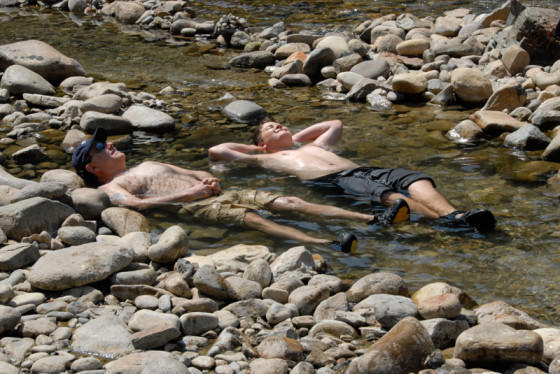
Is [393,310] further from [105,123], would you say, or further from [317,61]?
[317,61]

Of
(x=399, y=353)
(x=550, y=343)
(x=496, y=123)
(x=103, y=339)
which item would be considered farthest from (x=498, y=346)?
(x=496, y=123)

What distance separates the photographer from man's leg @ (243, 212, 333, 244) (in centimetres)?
577

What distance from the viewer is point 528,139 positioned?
25.2 ft

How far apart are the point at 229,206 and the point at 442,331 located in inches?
115

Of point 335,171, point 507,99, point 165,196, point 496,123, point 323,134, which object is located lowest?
point 165,196

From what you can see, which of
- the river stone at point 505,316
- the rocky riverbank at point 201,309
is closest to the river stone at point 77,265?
the rocky riverbank at point 201,309

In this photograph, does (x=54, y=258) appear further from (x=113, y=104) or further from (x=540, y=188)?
(x=113, y=104)

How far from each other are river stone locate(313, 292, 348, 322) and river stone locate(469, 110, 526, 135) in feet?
15.3

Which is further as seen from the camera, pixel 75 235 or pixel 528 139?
pixel 528 139

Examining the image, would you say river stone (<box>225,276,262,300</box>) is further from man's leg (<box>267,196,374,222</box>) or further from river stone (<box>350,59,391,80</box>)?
river stone (<box>350,59,391,80</box>)

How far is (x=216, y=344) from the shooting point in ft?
12.5

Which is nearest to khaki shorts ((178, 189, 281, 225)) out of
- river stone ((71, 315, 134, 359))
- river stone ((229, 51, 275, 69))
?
river stone ((71, 315, 134, 359))

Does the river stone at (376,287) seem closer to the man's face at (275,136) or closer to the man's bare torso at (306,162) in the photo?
the man's bare torso at (306,162)

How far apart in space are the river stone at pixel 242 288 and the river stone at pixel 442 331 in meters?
1.17
